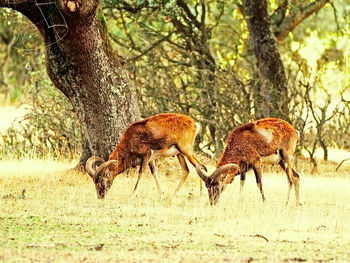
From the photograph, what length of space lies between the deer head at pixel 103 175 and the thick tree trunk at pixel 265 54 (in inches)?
254

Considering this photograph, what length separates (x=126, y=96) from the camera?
17891 millimetres

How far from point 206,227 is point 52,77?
6.61 m

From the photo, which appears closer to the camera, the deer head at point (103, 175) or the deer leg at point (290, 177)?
the deer leg at point (290, 177)

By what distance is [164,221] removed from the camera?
1277cm

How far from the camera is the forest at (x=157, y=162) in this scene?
11.0 meters

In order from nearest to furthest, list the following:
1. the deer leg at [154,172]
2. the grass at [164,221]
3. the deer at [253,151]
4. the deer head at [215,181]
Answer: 1. the grass at [164,221]
2. the deer head at [215,181]
3. the deer at [253,151]
4. the deer leg at [154,172]

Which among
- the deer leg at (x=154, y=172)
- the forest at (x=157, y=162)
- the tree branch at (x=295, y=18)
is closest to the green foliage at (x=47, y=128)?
the forest at (x=157, y=162)

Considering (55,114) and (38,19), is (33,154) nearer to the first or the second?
(55,114)

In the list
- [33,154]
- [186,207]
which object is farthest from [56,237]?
[33,154]

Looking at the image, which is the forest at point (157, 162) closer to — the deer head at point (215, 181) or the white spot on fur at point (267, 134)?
the deer head at point (215, 181)

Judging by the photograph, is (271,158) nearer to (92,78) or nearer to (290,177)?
(290,177)

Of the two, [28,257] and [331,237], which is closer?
[28,257]

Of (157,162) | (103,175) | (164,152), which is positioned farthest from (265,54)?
(103,175)

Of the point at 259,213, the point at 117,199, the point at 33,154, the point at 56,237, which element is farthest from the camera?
the point at 33,154
